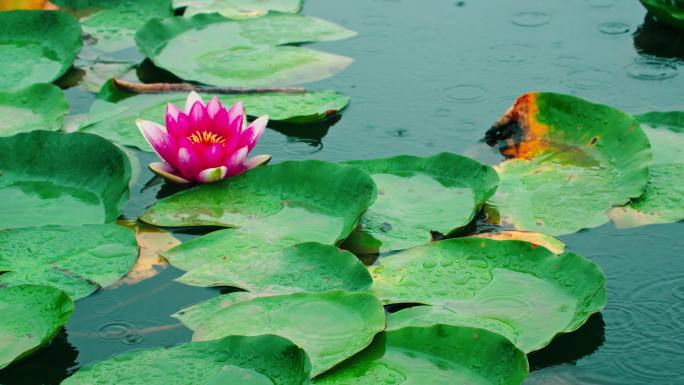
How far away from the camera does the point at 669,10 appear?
13.5ft

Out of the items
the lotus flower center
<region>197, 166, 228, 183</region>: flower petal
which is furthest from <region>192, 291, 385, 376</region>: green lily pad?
the lotus flower center

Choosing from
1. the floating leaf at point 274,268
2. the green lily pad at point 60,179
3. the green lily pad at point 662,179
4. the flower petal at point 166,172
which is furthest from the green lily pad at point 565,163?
the green lily pad at point 60,179

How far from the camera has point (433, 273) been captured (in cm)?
263

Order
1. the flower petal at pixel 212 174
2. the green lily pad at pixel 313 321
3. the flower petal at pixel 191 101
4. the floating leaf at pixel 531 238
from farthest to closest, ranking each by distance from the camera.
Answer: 1. the flower petal at pixel 191 101
2. the flower petal at pixel 212 174
3. the floating leaf at pixel 531 238
4. the green lily pad at pixel 313 321

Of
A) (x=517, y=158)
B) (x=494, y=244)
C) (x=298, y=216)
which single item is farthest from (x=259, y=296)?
(x=517, y=158)

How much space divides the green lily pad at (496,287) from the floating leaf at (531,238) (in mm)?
106

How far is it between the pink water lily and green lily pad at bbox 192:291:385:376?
0.69 meters

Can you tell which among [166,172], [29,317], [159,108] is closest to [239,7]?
[159,108]

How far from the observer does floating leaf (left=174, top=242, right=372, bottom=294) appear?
2.57 meters

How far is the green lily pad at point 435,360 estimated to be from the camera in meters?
2.22

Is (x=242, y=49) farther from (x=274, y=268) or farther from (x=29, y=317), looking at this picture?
(x=29, y=317)

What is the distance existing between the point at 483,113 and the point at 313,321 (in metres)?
1.45

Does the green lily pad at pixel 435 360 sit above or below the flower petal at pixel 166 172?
below

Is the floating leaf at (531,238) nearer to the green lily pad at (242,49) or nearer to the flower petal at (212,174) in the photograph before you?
the flower petal at (212,174)
